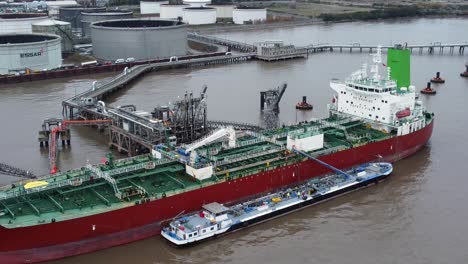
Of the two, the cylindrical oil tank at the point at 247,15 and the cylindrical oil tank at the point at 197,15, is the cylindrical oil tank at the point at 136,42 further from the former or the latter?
the cylindrical oil tank at the point at 247,15

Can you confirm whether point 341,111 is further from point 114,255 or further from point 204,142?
point 114,255

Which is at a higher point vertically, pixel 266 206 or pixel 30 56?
pixel 30 56

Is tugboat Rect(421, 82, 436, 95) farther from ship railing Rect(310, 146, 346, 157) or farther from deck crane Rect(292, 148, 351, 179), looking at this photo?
deck crane Rect(292, 148, 351, 179)

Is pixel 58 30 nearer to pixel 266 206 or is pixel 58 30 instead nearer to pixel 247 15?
pixel 247 15

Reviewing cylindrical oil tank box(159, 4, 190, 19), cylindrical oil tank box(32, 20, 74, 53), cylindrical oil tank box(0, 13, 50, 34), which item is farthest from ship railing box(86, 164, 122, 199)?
cylindrical oil tank box(159, 4, 190, 19)

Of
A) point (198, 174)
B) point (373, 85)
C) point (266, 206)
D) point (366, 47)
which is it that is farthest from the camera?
point (366, 47)

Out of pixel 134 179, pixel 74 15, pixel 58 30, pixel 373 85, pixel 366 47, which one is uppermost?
pixel 74 15

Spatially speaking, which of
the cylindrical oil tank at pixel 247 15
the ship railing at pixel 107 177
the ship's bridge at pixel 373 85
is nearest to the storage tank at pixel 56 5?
the cylindrical oil tank at pixel 247 15

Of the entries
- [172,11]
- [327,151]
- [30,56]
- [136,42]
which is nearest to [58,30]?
[136,42]
